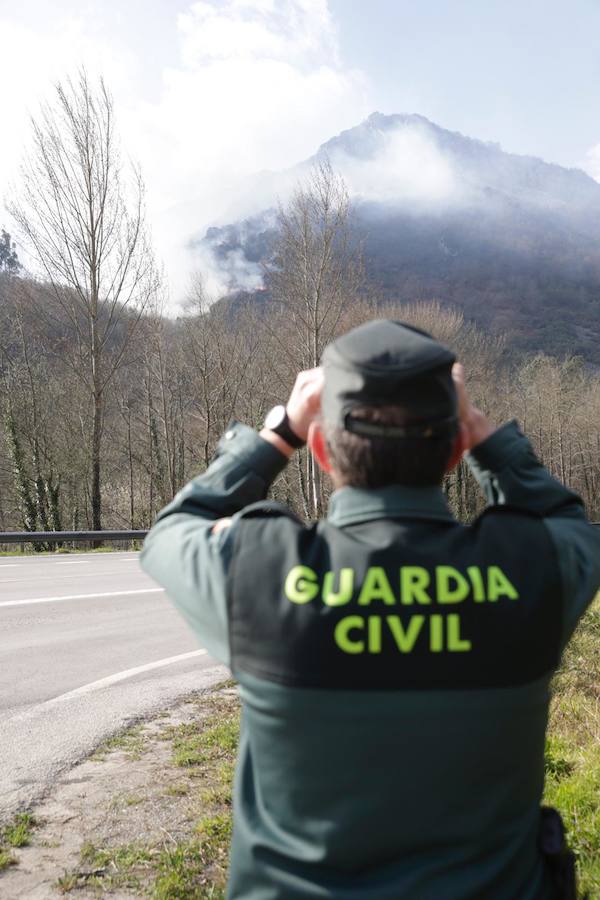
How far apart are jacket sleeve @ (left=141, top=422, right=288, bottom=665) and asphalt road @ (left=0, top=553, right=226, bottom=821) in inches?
107

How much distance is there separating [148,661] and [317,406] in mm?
5736

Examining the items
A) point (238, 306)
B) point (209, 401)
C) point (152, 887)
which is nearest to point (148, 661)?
point (152, 887)

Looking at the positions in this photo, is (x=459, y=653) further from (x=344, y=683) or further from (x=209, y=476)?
(x=209, y=476)

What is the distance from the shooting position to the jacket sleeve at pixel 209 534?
1.28 meters

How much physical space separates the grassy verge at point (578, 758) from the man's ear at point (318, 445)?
7.26ft

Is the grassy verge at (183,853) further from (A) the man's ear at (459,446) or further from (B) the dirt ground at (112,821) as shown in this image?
(A) the man's ear at (459,446)

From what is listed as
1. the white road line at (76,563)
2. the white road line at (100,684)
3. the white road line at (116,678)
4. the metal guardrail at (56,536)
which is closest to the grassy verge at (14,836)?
the white road line at (100,684)

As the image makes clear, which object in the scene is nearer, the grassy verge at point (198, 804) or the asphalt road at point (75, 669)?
the grassy verge at point (198, 804)

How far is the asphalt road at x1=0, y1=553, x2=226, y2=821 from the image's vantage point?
432 cm

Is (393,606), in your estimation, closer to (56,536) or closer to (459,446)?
(459,446)

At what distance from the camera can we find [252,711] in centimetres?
128

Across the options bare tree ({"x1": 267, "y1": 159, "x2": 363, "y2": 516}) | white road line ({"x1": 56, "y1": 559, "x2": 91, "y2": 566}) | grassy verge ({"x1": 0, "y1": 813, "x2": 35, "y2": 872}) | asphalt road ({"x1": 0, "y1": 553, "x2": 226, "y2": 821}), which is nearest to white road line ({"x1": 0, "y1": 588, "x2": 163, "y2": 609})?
asphalt road ({"x1": 0, "y1": 553, "x2": 226, "y2": 821})

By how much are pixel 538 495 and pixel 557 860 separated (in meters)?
0.67

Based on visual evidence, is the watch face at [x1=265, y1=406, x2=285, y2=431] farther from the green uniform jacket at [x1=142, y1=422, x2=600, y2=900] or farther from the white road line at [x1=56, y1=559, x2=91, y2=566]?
the white road line at [x1=56, y1=559, x2=91, y2=566]
